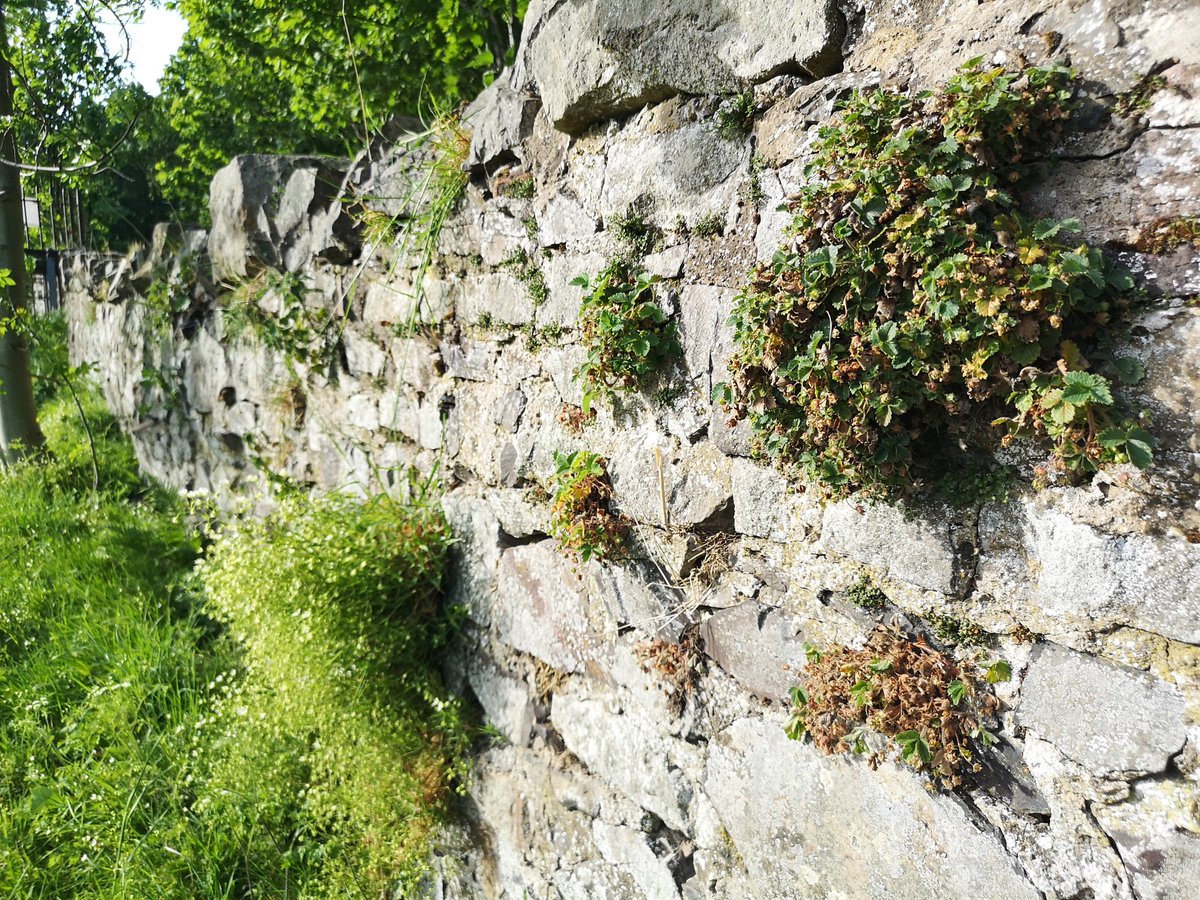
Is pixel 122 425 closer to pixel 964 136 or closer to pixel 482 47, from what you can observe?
pixel 482 47

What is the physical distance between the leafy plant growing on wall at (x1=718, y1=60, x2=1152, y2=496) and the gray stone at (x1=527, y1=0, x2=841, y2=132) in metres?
0.25

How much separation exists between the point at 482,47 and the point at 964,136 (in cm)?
425

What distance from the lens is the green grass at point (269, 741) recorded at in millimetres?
2654

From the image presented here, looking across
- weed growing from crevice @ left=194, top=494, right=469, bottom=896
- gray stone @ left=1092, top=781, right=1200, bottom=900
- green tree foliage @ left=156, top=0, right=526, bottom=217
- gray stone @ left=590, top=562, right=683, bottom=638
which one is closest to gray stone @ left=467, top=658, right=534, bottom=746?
weed growing from crevice @ left=194, top=494, right=469, bottom=896

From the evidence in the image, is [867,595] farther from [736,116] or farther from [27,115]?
[27,115]

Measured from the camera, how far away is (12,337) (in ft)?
18.8

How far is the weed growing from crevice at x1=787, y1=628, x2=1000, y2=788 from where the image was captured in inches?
57.5

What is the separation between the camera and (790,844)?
5.76 feet

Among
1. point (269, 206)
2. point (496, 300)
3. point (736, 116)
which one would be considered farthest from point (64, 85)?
point (736, 116)

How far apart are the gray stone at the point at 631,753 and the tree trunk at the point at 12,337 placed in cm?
511

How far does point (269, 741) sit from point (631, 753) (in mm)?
1508

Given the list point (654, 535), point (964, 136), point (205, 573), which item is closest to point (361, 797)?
point (205, 573)

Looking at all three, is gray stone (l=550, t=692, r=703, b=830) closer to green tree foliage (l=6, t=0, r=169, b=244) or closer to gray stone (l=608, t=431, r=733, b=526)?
gray stone (l=608, t=431, r=733, b=526)

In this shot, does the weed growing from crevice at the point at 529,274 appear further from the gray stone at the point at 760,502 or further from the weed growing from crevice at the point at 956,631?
the weed growing from crevice at the point at 956,631
